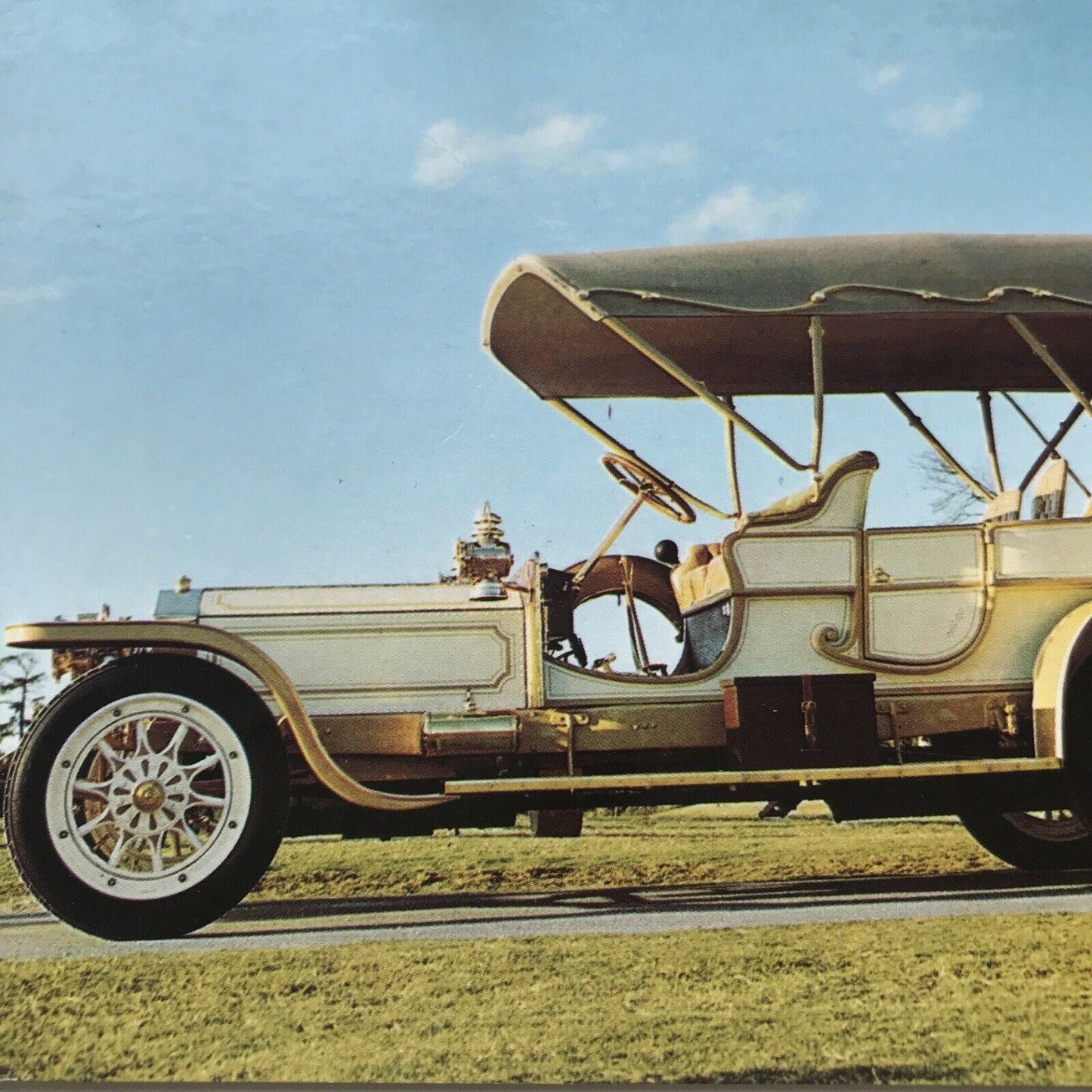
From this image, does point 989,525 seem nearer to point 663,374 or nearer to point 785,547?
point 785,547

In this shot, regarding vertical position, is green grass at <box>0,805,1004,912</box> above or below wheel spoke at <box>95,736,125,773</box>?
below

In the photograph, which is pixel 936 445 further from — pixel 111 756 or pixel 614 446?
pixel 111 756

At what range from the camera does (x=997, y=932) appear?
3777 millimetres

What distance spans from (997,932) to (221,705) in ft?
8.79

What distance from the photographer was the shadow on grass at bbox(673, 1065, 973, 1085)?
260 cm

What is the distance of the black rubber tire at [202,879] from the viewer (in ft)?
13.2

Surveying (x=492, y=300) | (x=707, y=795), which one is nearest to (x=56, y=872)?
(x=707, y=795)

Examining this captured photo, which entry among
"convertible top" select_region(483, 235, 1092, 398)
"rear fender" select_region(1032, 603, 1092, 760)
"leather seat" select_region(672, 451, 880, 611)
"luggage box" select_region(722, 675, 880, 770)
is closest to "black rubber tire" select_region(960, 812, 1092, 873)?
"rear fender" select_region(1032, 603, 1092, 760)

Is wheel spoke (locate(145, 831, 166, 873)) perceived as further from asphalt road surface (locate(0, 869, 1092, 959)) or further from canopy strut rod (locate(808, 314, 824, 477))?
canopy strut rod (locate(808, 314, 824, 477))

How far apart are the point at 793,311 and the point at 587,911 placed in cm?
244

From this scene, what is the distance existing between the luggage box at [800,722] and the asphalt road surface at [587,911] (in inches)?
21.7

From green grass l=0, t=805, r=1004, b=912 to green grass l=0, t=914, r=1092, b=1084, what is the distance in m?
2.20

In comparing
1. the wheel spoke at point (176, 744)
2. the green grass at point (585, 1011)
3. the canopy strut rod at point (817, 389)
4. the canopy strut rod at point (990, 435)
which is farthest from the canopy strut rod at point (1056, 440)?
the wheel spoke at point (176, 744)

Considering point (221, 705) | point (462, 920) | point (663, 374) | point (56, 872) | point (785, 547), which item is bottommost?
point (462, 920)
